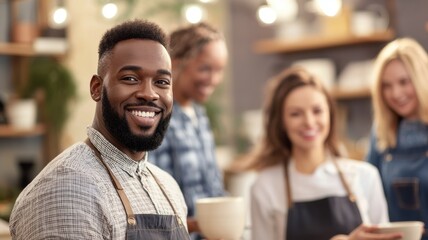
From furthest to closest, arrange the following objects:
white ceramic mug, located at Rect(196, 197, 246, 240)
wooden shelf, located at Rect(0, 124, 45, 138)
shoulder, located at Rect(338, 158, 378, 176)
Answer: wooden shelf, located at Rect(0, 124, 45, 138) < shoulder, located at Rect(338, 158, 378, 176) < white ceramic mug, located at Rect(196, 197, 246, 240)

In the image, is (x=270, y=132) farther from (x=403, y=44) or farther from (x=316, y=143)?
(x=403, y=44)

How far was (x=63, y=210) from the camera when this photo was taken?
1.48m

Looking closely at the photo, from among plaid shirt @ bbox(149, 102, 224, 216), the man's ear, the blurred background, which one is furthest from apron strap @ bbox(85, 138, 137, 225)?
the blurred background

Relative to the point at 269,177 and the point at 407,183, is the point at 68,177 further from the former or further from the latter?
the point at 407,183

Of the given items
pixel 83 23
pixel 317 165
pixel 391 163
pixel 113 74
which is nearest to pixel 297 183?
pixel 317 165

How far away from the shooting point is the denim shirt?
2938 millimetres

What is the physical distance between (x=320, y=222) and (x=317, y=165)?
0.77 ft

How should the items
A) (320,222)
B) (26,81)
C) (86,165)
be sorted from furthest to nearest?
1. (26,81)
2. (320,222)
3. (86,165)

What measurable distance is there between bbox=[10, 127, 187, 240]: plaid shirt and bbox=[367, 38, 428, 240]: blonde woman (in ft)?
5.11

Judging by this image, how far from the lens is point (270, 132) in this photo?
2953mm

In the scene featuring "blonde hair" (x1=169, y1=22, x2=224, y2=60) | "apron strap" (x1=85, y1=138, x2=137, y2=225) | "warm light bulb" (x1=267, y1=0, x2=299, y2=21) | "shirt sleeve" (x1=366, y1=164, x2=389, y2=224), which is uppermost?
"warm light bulb" (x1=267, y1=0, x2=299, y2=21)

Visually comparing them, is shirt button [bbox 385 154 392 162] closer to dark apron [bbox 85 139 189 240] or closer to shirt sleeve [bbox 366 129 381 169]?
shirt sleeve [bbox 366 129 381 169]

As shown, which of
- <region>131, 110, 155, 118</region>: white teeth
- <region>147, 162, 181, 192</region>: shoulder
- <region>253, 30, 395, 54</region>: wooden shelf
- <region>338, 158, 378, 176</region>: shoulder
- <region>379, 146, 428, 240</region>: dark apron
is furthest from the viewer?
<region>253, 30, 395, 54</region>: wooden shelf

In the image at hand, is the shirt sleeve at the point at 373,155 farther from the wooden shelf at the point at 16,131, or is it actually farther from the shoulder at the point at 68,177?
the wooden shelf at the point at 16,131
